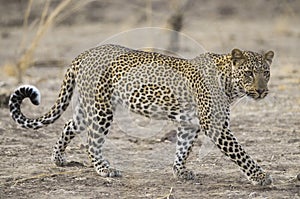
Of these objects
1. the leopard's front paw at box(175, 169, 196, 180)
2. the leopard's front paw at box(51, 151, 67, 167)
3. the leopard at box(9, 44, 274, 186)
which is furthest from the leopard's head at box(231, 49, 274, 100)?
the leopard's front paw at box(51, 151, 67, 167)

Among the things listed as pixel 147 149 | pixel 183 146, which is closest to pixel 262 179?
pixel 183 146

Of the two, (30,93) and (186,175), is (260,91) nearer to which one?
(186,175)

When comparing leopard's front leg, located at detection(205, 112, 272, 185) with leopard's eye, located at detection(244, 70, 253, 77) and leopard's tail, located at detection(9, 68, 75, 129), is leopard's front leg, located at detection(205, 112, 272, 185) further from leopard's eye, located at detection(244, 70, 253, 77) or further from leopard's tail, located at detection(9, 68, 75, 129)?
leopard's tail, located at detection(9, 68, 75, 129)

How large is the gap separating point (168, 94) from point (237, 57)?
0.75 m

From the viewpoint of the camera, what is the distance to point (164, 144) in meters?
10.2

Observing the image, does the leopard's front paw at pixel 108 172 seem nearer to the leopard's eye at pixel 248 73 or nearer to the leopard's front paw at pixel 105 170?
the leopard's front paw at pixel 105 170

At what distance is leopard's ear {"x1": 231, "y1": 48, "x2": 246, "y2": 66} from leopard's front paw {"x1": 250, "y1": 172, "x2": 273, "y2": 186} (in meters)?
1.05

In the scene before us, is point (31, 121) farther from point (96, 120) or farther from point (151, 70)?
point (151, 70)

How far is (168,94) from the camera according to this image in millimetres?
8242

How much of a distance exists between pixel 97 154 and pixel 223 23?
45.9ft

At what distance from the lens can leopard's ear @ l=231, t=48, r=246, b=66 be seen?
8.01m

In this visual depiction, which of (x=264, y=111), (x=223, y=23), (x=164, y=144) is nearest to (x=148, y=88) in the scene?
(x=164, y=144)

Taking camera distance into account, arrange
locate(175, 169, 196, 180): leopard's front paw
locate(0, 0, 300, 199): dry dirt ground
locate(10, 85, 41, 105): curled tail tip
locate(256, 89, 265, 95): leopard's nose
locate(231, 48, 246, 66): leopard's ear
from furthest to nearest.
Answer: locate(10, 85, 41, 105): curled tail tip
locate(175, 169, 196, 180): leopard's front paw
locate(231, 48, 246, 66): leopard's ear
locate(0, 0, 300, 199): dry dirt ground
locate(256, 89, 265, 95): leopard's nose

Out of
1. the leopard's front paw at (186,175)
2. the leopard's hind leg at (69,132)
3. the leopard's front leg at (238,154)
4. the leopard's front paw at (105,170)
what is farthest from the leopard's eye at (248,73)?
the leopard's hind leg at (69,132)
